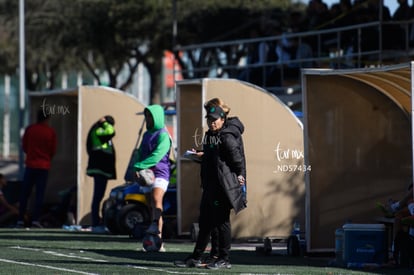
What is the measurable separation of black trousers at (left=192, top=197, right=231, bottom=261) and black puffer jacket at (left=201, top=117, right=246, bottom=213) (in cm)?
7

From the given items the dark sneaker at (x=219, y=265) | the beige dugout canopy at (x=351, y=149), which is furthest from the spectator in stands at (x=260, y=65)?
the dark sneaker at (x=219, y=265)

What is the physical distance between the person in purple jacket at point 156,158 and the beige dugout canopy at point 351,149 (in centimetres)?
182

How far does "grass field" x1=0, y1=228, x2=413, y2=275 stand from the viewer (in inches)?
493

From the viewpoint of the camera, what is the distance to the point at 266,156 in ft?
57.2

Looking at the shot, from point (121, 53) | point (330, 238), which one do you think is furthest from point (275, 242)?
point (121, 53)

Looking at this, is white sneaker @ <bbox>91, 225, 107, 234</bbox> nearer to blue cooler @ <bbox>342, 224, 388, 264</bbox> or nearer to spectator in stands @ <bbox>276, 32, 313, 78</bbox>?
spectator in stands @ <bbox>276, 32, 313, 78</bbox>

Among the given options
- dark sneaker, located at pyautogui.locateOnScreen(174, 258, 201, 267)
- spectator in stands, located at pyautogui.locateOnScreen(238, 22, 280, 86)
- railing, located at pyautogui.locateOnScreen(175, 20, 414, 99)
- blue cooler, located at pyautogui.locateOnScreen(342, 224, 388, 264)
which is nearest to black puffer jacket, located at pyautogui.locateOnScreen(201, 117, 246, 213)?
dark sneaker, located at pyautogui.locateOnScreen(174, 258, 201, 267)

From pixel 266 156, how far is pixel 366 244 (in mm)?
4041

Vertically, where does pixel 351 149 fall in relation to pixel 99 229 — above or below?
above

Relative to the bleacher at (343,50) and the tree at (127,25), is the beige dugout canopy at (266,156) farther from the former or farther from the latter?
the tree at (127,25)

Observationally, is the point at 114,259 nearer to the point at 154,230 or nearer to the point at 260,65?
the point at 154,230

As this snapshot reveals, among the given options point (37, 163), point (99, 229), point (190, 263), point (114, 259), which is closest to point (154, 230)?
point (114, 259)

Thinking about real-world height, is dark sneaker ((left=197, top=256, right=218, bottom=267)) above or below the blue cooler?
below

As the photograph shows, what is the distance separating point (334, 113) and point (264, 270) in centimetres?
316
